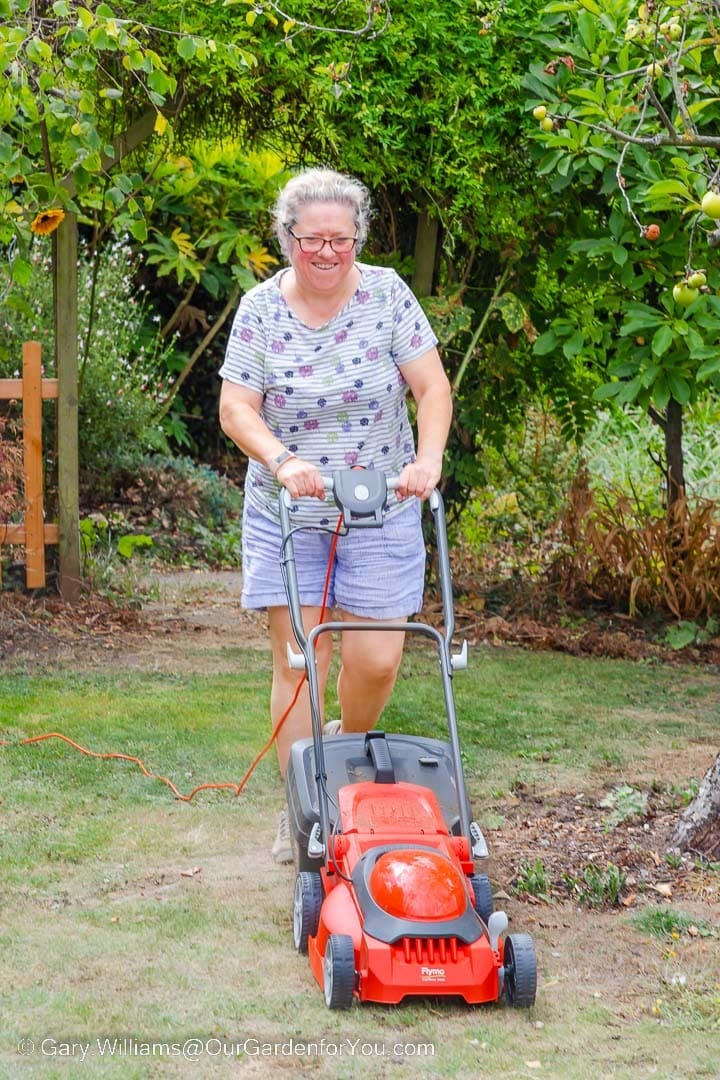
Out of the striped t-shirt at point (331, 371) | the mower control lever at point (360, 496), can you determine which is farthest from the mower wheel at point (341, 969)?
the striped t-shirt at point (331, 371)

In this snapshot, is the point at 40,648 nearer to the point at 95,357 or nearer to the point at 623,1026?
the point at 95,357

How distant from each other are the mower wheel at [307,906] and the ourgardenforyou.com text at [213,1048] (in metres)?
0.35

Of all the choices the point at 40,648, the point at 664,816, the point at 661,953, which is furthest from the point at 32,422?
the point at 661,953

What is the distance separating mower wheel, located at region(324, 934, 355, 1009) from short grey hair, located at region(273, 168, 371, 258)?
1.63 metres

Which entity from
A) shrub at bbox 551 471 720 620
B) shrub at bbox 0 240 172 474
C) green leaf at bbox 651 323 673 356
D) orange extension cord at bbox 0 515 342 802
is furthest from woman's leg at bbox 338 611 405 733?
shrub at bbox 0 240 172 474

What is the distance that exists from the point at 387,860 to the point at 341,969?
23cm

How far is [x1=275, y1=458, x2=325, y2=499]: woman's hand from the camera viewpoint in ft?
10.2

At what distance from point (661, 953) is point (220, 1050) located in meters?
1.01

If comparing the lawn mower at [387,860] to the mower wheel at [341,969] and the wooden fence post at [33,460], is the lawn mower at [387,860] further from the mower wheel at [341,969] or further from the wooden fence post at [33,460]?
the wooden fence post at [33,460]

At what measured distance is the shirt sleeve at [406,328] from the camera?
347cm

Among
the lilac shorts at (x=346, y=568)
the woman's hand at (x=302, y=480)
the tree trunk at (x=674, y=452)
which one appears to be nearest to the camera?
the woman's hand at (x=302, y=480)

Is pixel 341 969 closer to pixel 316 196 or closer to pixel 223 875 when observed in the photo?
pixel 223 875

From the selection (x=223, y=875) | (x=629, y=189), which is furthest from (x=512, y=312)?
(x=223, y=875)

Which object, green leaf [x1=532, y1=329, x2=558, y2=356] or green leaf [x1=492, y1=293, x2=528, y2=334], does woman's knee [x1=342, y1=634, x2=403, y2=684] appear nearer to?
green leaf [x1=532, y1=329, x2=558, y2=356]
